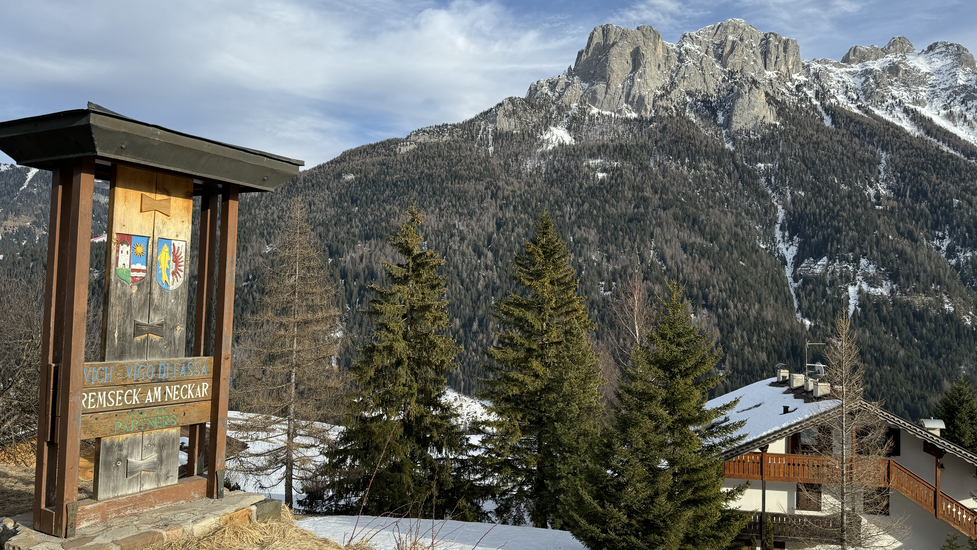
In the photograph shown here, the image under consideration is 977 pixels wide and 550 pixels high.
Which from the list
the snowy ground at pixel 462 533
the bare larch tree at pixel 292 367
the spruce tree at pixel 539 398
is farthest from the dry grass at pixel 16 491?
the spruce tree at pixel 539 398

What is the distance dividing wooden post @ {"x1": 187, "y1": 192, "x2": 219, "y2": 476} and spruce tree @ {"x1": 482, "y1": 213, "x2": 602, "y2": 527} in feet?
41.3

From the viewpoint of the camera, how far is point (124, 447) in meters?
5.95

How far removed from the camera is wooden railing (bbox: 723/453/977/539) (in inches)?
763

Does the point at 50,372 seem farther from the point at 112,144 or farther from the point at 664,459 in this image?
the point at 664,459

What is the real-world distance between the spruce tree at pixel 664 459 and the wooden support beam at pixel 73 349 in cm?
1097

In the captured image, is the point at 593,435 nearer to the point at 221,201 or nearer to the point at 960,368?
the point at 221,201

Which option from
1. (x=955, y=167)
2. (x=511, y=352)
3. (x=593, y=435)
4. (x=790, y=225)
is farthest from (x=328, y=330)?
(x=955, y=167)

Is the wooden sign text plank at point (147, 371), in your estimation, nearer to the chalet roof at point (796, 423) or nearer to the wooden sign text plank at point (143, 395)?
the wooden sign text plank at point (143, 395)

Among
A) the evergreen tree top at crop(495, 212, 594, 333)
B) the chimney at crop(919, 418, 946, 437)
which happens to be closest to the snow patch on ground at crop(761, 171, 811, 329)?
the chimney at crop(919, 418, 946, 437)

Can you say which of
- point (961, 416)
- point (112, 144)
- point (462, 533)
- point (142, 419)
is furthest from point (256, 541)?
point (961, 416)

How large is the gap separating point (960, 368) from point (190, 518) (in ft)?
420

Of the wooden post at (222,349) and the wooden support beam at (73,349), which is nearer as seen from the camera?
the wooden support beam at (73,349)

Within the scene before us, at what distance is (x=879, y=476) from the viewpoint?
19641 millimetres

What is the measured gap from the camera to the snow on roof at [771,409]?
20109 mm
